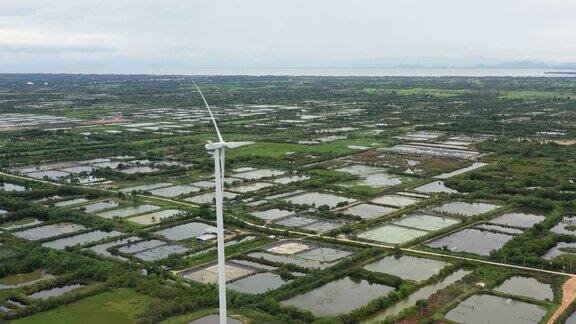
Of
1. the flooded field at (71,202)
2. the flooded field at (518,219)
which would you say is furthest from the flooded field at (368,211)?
the flooded field at (71,202)

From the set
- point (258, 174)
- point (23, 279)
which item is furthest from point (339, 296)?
point (258, 174)

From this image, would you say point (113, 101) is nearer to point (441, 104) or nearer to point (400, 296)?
point (441, 104)

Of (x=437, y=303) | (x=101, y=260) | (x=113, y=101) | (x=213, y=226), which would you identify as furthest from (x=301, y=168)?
(x=113, y=101)

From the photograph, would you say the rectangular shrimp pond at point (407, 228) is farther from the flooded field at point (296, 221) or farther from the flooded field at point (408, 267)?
the flooded field at point (296, 221)

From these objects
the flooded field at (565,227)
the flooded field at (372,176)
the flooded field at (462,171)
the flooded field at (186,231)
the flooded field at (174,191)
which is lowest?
the flooded field at (186,231)

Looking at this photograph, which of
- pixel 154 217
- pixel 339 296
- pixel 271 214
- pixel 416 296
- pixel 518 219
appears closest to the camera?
pixel 416 296

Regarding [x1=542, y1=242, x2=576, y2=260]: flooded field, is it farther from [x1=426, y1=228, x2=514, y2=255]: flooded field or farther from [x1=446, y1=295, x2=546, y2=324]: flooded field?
[x1=446, y1=295, x2=546, y2=324]: flooded field

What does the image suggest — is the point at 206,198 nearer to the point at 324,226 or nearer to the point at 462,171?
the point at 324,226
